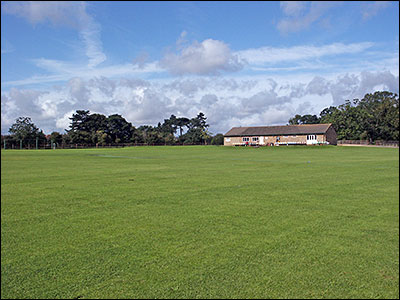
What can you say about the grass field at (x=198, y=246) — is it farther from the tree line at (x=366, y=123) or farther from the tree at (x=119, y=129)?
the tree at (x=119, y=129)

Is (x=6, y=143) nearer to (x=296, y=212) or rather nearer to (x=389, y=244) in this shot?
(x=389, y=244)

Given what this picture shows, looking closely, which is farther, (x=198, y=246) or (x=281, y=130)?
(x=281, y=130)

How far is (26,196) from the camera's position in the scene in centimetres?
853

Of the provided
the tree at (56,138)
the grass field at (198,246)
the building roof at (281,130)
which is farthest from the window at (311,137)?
the tree at (56,138)

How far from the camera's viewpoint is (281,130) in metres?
79.3

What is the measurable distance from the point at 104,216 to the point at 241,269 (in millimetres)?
3271

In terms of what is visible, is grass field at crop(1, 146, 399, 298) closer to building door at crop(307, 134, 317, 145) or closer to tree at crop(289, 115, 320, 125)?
building door at crop(307, 134, 317, 145)

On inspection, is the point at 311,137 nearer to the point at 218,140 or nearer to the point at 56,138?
the point at 218,140

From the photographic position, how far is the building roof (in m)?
72.6

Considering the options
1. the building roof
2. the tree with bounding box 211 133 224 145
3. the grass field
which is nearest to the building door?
the building roof

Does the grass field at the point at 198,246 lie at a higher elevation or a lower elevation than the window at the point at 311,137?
lower

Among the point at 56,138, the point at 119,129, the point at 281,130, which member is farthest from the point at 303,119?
the point at 56,138

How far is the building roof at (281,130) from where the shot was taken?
72562 millimetres

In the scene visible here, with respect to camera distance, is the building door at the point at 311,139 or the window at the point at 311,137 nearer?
the building door at the point at 311,139
